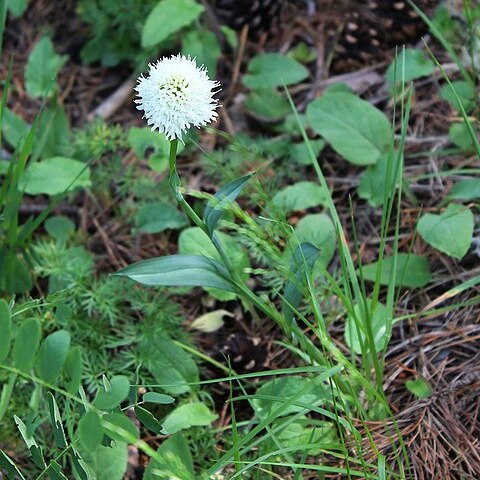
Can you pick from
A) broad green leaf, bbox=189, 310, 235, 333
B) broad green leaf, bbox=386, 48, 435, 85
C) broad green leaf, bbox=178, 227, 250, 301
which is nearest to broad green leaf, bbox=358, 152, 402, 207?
broad green leaf, bbox=386, 48, 435, 85

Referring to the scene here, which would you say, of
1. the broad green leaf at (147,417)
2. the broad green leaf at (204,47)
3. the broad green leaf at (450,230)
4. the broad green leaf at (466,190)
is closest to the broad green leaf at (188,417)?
the broad green leaf at (147,417)

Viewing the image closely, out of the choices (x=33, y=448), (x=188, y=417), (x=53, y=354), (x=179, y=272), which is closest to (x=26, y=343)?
(x=53, y=354)

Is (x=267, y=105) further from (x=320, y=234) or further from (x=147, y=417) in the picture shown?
(x=147, y=417)

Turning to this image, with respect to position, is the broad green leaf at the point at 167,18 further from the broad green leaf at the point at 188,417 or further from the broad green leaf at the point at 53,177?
the broad green leaf at the point at 188,417

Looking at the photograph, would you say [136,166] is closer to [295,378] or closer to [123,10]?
A: [123,10]

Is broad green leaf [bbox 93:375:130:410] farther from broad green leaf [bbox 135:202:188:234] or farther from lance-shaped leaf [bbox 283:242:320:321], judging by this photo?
broad green leaf [bbox 135:202:188:234]

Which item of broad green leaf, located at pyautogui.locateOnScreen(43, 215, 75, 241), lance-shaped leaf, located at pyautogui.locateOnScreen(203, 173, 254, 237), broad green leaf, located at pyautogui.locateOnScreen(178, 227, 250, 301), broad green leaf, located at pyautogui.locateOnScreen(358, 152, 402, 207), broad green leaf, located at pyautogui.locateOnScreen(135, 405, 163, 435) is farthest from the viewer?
broad green leaf, located at pyautogui.locateOnScreen(43, 215, 75, 241)

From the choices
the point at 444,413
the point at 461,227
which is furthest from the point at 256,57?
the point at 444,413
